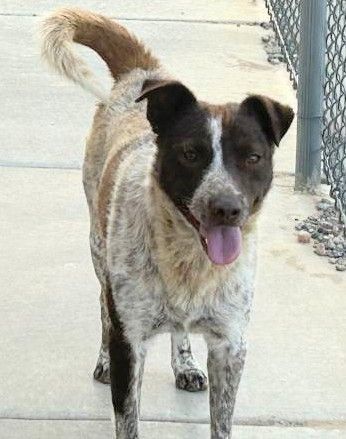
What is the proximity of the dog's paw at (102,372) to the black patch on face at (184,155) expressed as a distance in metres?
1.09

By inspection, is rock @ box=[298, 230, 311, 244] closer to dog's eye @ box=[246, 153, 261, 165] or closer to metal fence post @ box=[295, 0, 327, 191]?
metal fence post @ box=[295, 0, 327, 191]

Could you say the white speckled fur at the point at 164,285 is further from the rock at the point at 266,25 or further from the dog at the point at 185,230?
the rock at the point at 266,25

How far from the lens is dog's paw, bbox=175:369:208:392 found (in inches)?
182

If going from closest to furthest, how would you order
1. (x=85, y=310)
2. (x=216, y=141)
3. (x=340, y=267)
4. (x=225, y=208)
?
1. (x=225, y=208)
2. (x=216, y=141)
3. (x=85, y=310)
4. (x=340, y=267)

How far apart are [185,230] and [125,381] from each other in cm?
59

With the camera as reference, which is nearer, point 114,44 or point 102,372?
point 102,372

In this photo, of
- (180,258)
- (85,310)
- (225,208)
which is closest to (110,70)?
(85,310)

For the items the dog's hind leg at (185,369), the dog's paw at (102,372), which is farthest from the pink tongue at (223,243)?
the dog's paw at (102,372)

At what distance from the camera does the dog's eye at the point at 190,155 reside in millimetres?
3699

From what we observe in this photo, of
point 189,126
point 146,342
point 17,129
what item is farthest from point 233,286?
point 17,129

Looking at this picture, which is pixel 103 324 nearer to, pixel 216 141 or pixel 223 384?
pixel 223 384

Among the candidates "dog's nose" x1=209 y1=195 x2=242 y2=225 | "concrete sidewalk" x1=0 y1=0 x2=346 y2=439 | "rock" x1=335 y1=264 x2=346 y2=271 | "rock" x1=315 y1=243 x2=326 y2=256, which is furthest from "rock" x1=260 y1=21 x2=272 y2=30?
"dog's nose" x1=209 y1=195 x2=242 y2=225

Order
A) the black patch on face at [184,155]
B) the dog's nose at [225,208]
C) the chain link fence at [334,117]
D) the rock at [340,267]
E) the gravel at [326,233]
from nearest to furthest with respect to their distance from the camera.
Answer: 1. the dog's nose at [225,208]
2. the black patch on face at [184,155]
3. the rock at [340,267]
4. the gravel at [326,233]
5. the chain link fence at [334,117]

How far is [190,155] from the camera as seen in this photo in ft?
12.2
